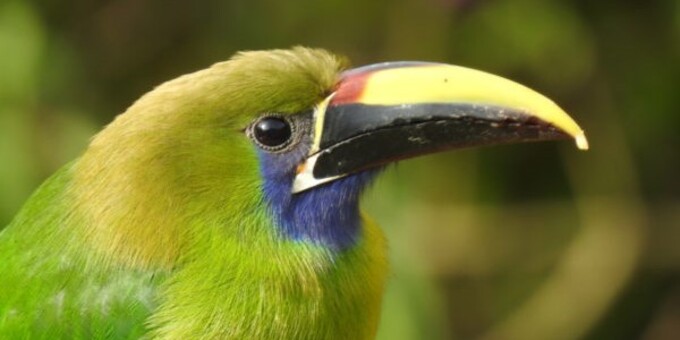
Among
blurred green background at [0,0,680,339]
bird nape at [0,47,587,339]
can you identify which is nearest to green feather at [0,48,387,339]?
bird nape at [0,47,587,339]

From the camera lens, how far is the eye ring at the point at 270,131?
3115 millimetres

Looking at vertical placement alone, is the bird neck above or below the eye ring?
below

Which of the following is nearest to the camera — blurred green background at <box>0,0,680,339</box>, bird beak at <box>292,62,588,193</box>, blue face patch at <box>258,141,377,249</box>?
bird beak at <box>292,62,588,193</box>

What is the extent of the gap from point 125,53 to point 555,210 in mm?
1664

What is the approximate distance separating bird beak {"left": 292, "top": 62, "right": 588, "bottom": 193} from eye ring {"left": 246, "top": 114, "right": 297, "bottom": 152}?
7 centimetres

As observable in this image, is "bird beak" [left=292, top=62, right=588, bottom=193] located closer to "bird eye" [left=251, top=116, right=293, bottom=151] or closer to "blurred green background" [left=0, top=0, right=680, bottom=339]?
"bird eye" [left=251, top=116, right=293, bottom=151]

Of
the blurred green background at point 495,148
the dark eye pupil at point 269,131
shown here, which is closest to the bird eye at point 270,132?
the dark eye pupil at point 269,131

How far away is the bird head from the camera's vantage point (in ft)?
10.0

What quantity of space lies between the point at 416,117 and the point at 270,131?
298 mm

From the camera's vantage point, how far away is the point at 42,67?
199 inches

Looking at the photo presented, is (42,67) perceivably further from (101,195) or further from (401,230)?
(101,195)

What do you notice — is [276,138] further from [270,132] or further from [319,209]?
[319,209]

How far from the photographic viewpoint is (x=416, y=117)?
306cm

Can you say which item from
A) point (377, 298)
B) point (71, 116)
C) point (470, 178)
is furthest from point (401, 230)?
point (377, 298)
